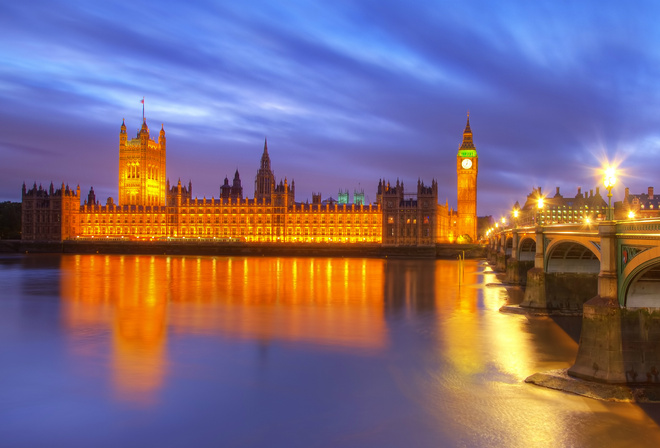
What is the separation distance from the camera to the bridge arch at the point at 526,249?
52156mm

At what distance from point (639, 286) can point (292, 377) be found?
13.8 m

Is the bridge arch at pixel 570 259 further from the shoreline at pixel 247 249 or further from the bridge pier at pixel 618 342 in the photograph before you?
the shoreline at pixel 247 249

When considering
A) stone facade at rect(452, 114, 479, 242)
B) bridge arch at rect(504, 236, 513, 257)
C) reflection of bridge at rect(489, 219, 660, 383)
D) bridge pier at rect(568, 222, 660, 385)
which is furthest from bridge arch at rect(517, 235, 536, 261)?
stone facade at rect(452, 114, 479, 242)

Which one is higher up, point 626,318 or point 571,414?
point 626,318

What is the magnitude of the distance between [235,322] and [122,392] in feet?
50.6

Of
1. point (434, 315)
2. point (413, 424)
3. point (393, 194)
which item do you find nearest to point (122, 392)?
point (413, 424)

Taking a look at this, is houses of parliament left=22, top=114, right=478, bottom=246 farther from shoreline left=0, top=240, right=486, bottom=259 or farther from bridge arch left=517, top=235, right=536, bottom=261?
bridge arch left=517, top=235, right=536, bottom=261

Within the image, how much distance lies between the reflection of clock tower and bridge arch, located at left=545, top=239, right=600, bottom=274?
12363 cm

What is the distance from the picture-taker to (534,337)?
29.8 meters

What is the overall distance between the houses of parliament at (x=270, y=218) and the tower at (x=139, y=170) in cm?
1459

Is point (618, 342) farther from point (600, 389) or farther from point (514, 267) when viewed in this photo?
point (514, 267)

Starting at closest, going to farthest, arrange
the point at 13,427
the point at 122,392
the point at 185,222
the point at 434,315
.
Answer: the point at 13,427
the point at 122,392
the point at 434,315
the point at 185,222

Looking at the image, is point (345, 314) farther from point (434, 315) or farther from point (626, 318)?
point (626, 318)

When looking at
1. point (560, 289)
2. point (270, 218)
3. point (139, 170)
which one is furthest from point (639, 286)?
point (139, 170)
